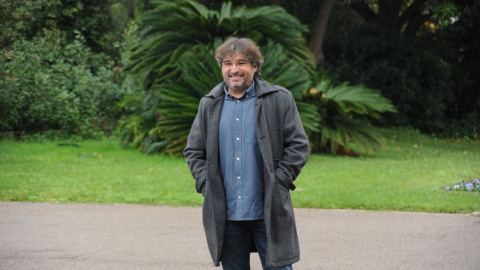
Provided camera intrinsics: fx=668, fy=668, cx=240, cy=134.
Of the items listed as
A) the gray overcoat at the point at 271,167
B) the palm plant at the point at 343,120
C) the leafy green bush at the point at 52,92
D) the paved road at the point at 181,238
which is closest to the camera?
the gray overcoat at the point at 271,167

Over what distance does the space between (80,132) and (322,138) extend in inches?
220

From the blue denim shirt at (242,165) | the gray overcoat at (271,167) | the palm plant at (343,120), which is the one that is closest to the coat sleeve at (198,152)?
the gray overcoat at (271,167)

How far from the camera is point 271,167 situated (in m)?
3.64

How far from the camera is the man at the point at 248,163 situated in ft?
12.0

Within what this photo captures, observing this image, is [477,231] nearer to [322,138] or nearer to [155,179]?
[155,179]

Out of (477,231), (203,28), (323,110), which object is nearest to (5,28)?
(203,28)

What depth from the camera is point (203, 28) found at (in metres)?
12.2

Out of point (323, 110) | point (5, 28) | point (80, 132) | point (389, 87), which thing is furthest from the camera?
point (389, 87)

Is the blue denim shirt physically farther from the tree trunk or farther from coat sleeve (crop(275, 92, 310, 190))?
the tree trunk

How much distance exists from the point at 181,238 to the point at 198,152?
2.60m

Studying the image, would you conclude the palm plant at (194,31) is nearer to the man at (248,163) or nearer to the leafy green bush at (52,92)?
the leafy green bush at (52,92)

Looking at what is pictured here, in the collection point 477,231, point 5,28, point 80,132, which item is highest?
point 5,28

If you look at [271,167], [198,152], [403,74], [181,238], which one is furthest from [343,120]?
[271,167]

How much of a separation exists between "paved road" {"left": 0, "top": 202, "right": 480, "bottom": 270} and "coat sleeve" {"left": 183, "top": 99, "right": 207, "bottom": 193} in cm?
170
